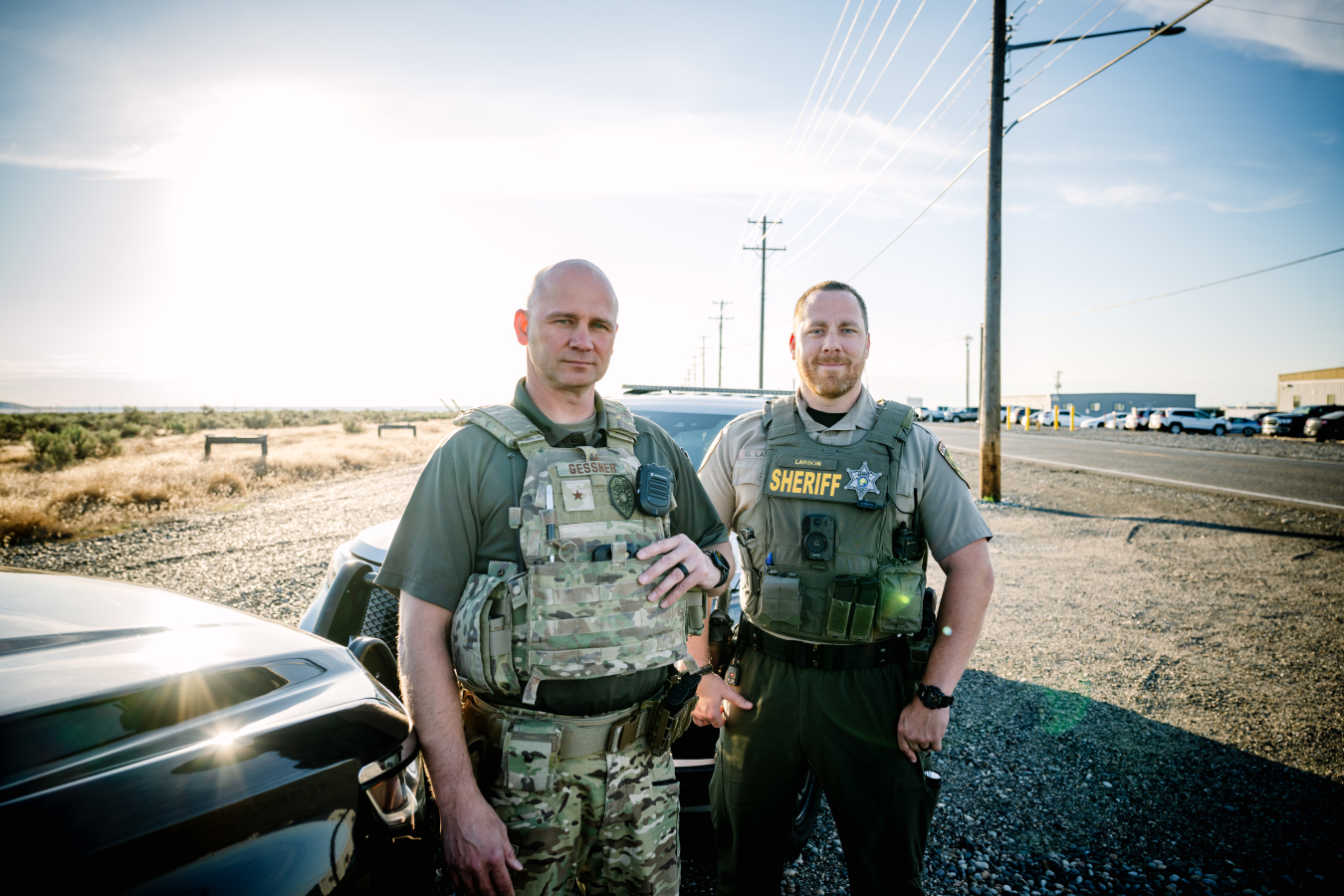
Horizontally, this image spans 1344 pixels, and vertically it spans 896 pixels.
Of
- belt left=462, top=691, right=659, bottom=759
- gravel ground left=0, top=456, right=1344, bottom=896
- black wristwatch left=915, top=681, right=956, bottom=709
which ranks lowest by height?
gravel ground left=0, top=456, right=1344, bottom=896

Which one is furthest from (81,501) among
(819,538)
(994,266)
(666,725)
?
(994,266)

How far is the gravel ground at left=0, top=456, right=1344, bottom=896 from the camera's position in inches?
98.7

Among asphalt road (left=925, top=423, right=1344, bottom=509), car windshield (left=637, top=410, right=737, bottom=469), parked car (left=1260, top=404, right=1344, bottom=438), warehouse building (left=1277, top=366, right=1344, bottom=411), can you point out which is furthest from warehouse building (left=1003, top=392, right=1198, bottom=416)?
car windshield (left=637, top=410, right=737, bottom=469)

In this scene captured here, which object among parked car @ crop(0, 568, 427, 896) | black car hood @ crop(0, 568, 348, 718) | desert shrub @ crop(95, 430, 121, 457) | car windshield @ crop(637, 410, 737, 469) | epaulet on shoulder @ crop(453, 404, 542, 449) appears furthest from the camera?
desert shrub @ crop(95, 430, 121, 457)

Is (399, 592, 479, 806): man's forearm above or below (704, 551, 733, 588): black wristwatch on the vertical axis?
below

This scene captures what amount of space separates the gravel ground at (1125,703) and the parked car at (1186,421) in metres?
36.7

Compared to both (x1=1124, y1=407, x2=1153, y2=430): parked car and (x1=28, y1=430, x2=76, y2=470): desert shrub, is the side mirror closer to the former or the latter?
(x1=28, y1=430, x2=76, y2=470): desert shrub

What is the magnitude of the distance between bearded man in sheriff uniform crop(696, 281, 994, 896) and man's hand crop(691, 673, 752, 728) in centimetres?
1

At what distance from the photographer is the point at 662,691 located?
1741mm

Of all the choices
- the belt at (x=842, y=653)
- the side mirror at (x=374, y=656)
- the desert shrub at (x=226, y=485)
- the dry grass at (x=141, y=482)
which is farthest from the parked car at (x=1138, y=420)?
the side mirror at (x=374, y=656)

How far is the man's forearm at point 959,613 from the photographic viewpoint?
6.52 feet

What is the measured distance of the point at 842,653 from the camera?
81.2 inches

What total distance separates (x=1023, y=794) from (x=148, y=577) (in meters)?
7.61

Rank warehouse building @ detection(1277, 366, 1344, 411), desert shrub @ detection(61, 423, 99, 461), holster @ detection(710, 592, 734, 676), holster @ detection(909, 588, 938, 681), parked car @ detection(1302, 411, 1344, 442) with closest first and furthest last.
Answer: holster @ detection(909, 588, 938, 681) < holster @ detection(710, 592, 734, 676) < desert shrub @ detection(61, 423, 99, 461) < parked car @ detection(1302, 411, 1344, 442) < warehouse building @ detection(1277, 366, 1344, 411)
